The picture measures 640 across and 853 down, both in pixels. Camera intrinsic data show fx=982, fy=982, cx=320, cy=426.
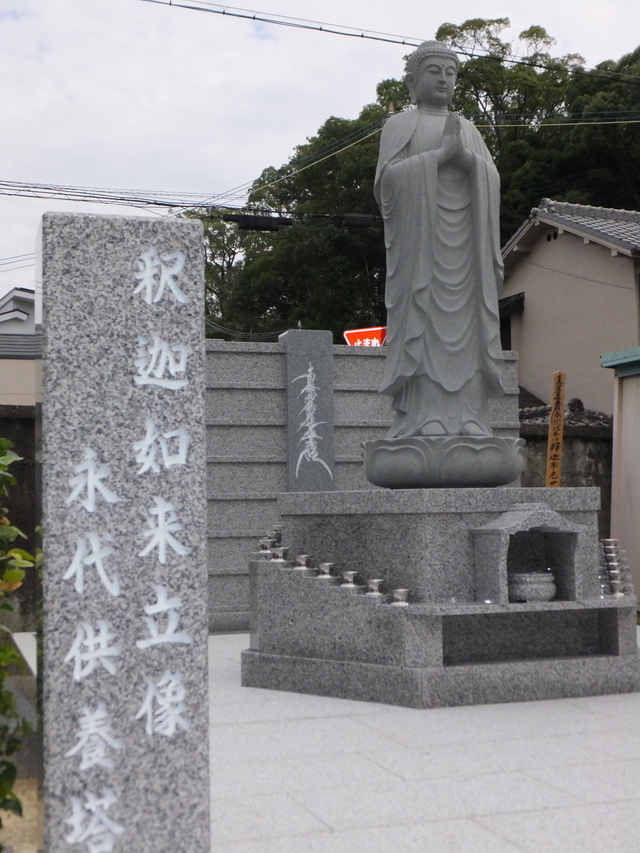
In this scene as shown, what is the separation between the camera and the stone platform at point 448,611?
208 inches

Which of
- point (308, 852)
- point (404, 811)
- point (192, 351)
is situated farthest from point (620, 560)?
point (192, 351)

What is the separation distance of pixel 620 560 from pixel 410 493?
1488 millimetres

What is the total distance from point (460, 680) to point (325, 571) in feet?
3.40

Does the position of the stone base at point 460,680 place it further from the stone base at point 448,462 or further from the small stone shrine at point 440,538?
the stone base at point 448,462

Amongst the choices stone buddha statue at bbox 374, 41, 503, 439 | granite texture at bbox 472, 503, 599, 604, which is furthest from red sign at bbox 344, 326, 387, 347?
granite texture at bbox 472, 503, 599, 604

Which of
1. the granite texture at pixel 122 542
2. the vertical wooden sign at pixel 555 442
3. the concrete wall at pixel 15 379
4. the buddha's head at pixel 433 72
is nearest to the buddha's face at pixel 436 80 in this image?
the buddha's head at pixel 433 72

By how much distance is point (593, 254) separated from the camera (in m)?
17.0

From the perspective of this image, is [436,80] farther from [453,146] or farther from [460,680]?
[460,680]

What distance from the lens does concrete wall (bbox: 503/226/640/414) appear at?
16.5 m

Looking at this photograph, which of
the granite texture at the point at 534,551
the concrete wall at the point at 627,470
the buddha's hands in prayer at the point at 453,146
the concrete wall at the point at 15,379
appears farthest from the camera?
the concrete wall at the point at 15,379

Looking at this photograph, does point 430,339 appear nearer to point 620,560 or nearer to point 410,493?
point 410,493

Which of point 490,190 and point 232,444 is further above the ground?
point 490,190

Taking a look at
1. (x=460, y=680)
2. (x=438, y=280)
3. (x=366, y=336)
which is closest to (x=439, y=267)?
(x=438, y=280)

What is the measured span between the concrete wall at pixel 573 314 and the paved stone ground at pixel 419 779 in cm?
1193
